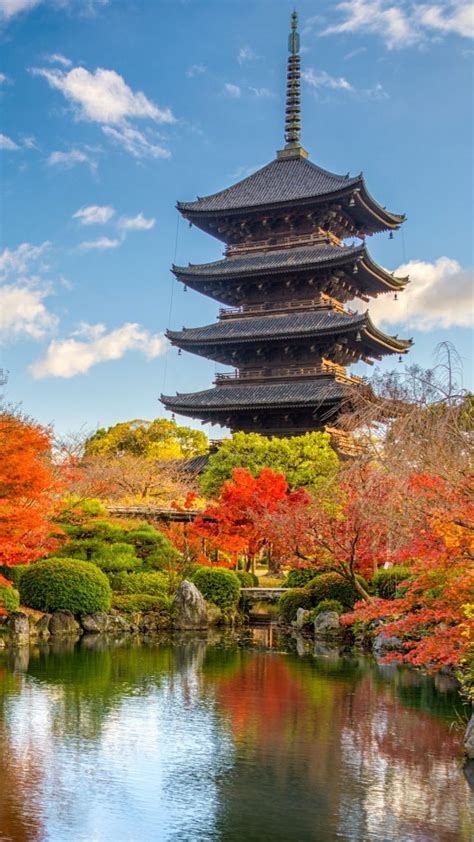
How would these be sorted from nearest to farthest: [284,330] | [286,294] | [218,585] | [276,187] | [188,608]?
[188,608]
[218,585]
[284,330]
[286,294]
[276,187]

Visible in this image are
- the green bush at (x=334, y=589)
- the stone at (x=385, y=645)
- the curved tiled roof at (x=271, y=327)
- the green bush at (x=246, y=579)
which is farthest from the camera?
the curved tiled roof at (x=271, y=327)

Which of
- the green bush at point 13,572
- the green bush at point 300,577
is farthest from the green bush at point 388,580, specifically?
the green bush at point 13,572

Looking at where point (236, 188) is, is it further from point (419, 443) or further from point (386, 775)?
point (386, 775)

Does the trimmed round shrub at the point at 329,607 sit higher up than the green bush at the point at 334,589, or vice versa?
the green bush at the point at 334,589

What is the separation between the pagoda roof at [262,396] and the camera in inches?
1334

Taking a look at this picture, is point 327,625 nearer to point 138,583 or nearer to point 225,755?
point 138,583

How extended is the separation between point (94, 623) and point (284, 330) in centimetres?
1626

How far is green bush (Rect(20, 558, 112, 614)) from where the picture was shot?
21.8 metres

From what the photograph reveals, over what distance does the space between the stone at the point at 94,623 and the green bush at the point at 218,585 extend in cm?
362

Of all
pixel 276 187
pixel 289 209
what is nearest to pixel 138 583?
pixel 289 209

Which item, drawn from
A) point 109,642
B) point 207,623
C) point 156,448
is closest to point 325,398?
point 207,623

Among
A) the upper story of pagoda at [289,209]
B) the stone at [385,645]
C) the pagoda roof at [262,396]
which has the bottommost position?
→ the stone at [385,645]

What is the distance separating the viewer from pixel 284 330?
35.3m

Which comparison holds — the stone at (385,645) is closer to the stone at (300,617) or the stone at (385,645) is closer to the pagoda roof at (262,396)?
the stone at (300,617)
